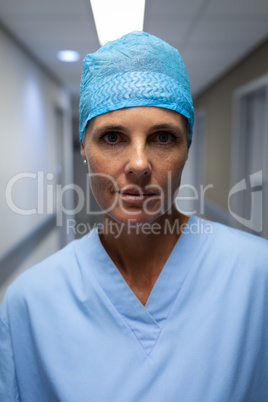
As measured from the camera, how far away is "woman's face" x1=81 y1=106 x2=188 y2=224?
1.75 ft

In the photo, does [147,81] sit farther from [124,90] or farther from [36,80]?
[36,80]

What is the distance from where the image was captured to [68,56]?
254 cm

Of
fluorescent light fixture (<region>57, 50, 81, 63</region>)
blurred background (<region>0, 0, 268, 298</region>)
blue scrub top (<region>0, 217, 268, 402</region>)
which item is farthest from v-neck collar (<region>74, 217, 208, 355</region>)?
fluorescent light fixture (<region>57, 50, 81, 63</region>)

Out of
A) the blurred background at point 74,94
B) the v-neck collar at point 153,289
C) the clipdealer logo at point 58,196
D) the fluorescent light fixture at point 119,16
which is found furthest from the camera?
the clipdealer logo at point 58,196

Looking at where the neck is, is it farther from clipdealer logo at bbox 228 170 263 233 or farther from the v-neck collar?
clipdealer logo at bbox 228 170 263 233

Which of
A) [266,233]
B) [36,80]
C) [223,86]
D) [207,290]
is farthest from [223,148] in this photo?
[207,290]

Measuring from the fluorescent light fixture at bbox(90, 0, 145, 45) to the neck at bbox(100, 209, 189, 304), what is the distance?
2.16ft

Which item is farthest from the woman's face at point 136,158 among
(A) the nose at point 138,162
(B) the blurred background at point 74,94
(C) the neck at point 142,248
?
(B) the blurred background at point 74,94

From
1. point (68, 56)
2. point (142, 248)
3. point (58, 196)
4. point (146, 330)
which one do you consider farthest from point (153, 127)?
point (58, 196)

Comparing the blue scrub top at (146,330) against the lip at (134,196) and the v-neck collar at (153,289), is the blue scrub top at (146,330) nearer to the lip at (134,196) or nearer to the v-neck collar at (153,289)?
the v-neck collar at (153,289)

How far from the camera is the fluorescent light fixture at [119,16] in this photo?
1.04 meters

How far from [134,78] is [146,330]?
0.46 metres

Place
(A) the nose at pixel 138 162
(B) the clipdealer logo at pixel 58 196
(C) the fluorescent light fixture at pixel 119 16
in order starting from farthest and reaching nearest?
(B) the clipdealer logo at pixel 58 196 < (C) the fluorescent light fixture at pixel 119 16 < (A) the nose at pixel 138 162

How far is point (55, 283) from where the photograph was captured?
2.19ft
